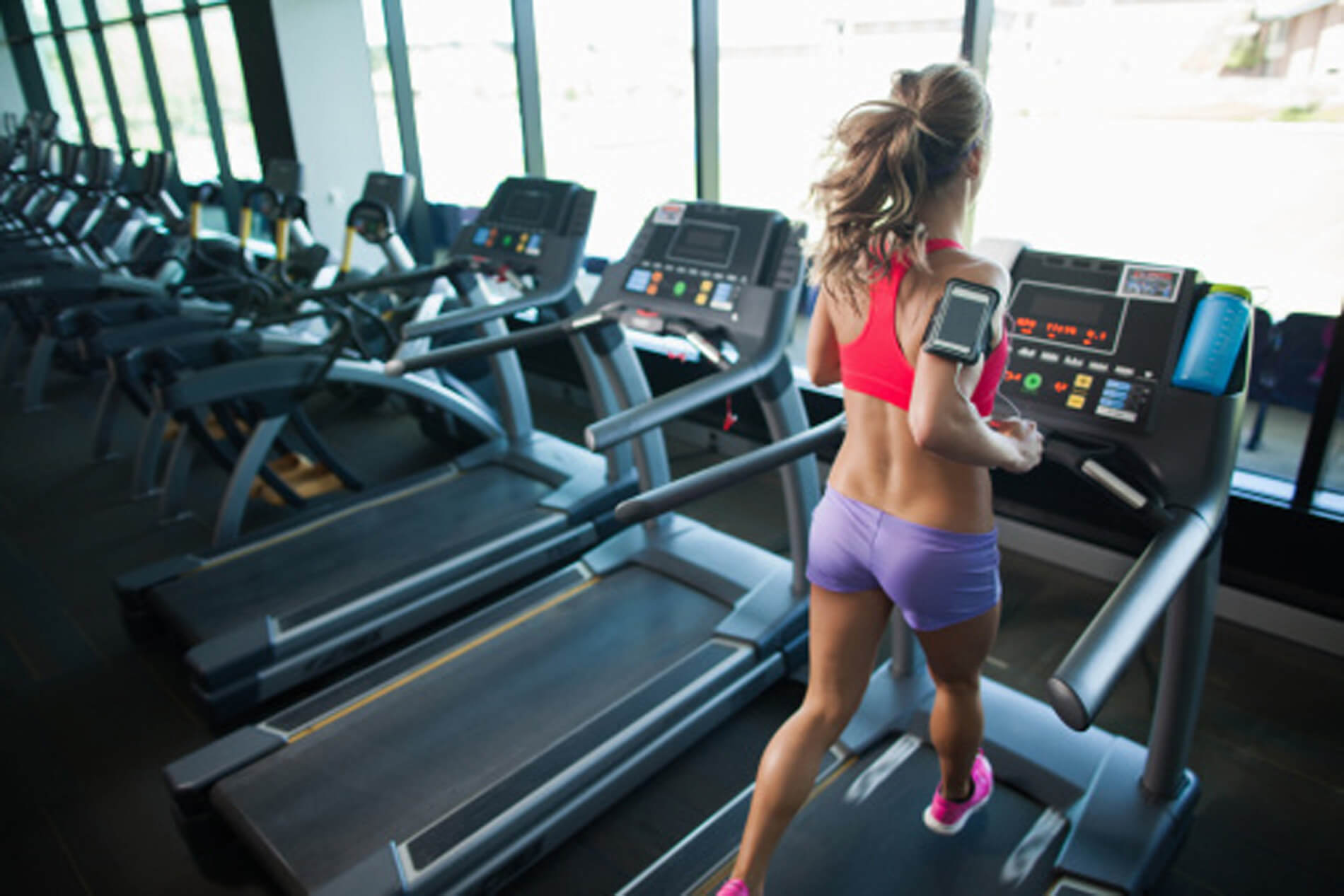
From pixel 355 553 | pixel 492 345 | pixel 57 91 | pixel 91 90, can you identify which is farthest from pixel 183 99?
pixel 492 345

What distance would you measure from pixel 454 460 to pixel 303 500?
661mm

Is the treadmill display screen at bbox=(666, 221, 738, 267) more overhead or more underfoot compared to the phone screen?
more underfoot

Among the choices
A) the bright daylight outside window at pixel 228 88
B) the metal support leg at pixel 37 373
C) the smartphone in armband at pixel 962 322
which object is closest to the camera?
the smartphone in armband at pixel 962 322

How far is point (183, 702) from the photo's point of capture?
8.75 feet

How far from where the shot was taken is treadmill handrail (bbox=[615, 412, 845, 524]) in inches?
61.1

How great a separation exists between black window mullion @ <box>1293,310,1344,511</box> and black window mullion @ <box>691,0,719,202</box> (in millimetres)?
2535

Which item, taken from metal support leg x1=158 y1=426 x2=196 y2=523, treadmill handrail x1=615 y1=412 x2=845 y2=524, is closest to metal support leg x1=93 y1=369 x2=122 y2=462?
metal support leg x1=158 y1=426 x2=196 y2=523

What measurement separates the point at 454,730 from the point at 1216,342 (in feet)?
6.52

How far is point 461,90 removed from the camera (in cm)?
696

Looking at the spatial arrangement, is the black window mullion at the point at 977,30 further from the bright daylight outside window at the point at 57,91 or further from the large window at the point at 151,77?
the bright daylight outside window at the point at 57,91

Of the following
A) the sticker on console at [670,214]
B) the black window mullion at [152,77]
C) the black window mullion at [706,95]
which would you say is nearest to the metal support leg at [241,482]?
the sticker on console at [670,214]

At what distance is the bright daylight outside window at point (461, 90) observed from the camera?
200 inches

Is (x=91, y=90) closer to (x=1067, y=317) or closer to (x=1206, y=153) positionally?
(x=1206, y=153)

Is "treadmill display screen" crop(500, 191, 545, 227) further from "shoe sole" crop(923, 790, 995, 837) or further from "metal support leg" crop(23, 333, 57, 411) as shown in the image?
"metal support leg" crop(23, 333, 57, 411)
